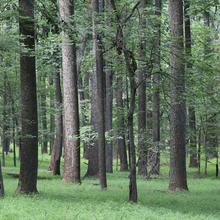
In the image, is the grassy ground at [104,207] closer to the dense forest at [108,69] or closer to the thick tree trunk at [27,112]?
the thick tree trunk at [27,112]

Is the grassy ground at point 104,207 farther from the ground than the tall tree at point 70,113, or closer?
closer

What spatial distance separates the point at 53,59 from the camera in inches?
733

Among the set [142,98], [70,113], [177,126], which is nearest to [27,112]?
[70,113]

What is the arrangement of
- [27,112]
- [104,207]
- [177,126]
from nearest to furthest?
1. [104,207]
2. [27,112]
3. [177,126]

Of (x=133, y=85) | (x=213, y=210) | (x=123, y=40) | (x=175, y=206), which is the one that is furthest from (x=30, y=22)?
(x=213, y=210)

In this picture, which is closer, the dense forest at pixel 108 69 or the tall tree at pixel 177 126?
the dense forest at pixel 108 69

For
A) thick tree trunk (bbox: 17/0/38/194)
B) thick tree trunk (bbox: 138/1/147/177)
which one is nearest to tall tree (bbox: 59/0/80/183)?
thick tree trunk (bbox: 138/1/147/177)

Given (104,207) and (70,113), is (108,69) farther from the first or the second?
(70,113)

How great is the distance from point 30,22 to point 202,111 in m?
12.9

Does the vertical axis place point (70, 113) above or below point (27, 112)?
above

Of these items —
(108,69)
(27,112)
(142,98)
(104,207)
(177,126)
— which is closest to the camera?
(104,207)

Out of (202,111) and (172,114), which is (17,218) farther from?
(202,111)

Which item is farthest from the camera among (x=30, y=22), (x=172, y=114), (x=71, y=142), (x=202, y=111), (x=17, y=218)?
(x=202, y=111)

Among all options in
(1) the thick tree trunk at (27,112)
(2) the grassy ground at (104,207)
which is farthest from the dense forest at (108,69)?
(2) the grassy ground at (104,207)
